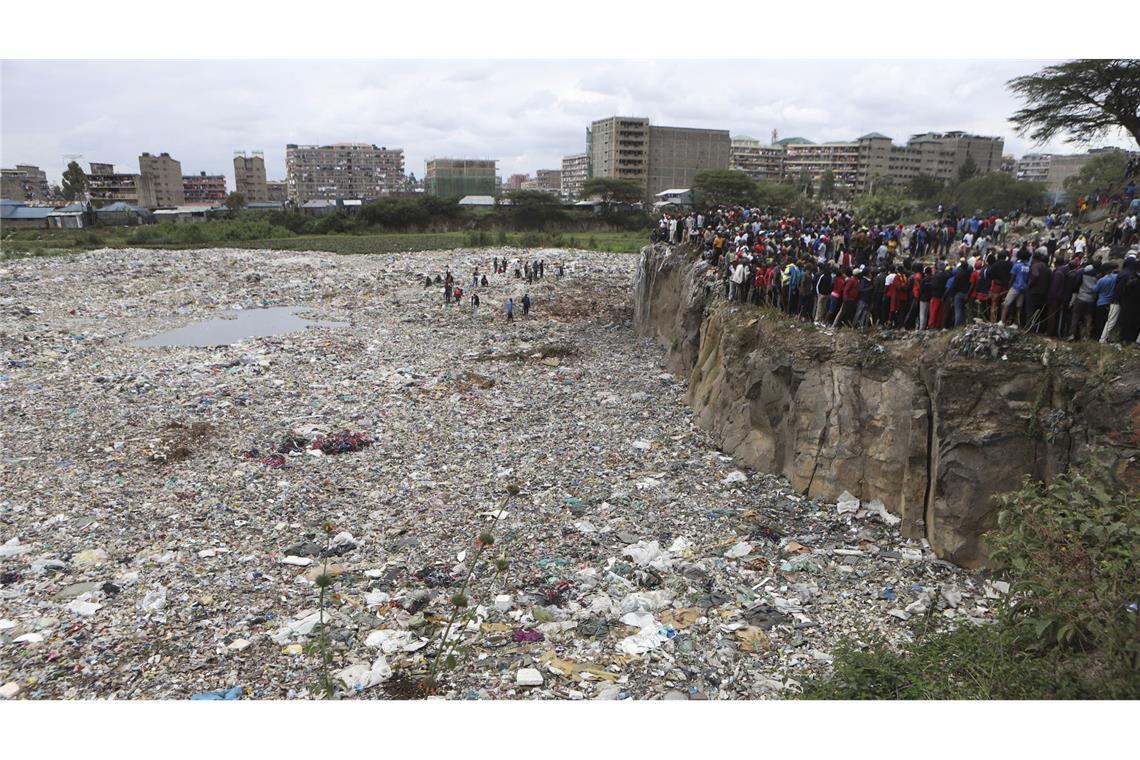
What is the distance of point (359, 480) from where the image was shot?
977cm

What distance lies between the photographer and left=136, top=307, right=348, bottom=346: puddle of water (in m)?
18.7

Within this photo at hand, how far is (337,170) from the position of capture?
108938mm

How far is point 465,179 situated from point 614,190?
31.7m

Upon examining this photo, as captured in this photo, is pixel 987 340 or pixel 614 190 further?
pixel 614 190

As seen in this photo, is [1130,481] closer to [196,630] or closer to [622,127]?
→ [196,630]

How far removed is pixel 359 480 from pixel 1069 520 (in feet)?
28.0

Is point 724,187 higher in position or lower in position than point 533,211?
higher

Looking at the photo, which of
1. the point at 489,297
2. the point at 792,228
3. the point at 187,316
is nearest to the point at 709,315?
the point at 792,228

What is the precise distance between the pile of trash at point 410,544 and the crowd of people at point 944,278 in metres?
2.90

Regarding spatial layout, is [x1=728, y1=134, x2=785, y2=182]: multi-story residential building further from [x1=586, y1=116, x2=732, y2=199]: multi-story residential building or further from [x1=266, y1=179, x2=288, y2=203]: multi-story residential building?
[x1=266, y1=179, x2=288, y2=203]: multi-story residential building

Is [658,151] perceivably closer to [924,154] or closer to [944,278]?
[924,154]

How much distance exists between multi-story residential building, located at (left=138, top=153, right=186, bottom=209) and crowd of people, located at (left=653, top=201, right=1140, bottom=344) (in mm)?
86411

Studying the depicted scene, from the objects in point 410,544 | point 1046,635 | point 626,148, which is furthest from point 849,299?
point 626,148

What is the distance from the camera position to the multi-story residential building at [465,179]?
79688mm
